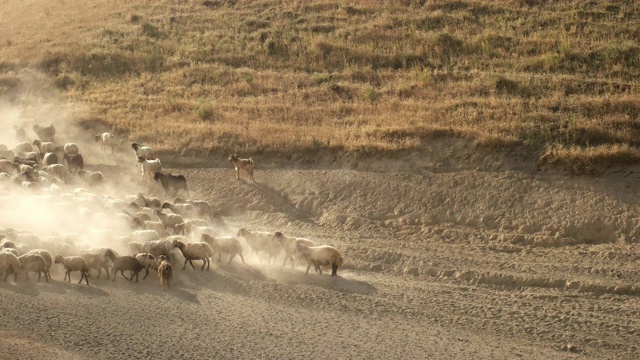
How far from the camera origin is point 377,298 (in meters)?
22.3

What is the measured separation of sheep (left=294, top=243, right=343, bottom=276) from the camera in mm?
23953

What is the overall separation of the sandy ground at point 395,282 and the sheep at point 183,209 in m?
1.06

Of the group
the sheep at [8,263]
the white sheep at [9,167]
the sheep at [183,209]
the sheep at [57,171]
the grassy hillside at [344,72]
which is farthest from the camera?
the grassy hillside at [344,72]

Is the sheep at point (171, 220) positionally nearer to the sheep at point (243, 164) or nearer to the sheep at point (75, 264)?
the sheep at point (75, 264)

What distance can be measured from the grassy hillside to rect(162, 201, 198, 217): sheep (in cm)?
576

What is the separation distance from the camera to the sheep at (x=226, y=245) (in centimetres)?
2472

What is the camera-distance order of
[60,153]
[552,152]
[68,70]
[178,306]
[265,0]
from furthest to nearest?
1. [265,0]
2. [68,70]
3. [60,153]
4. [552,152]
5. [178,306]

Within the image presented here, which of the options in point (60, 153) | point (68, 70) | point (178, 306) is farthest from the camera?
point (68, 70)

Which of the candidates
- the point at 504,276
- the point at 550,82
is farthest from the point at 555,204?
the point at 550,82

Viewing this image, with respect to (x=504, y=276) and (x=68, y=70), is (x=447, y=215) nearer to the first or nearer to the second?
(x=504, y=276)

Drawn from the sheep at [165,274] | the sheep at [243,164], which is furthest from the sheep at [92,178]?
the sheep at [165,274]

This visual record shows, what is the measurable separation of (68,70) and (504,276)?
100ft

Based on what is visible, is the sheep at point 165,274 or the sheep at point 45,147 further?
the sheep at point 45,147

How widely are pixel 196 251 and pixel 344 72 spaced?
21.0m
